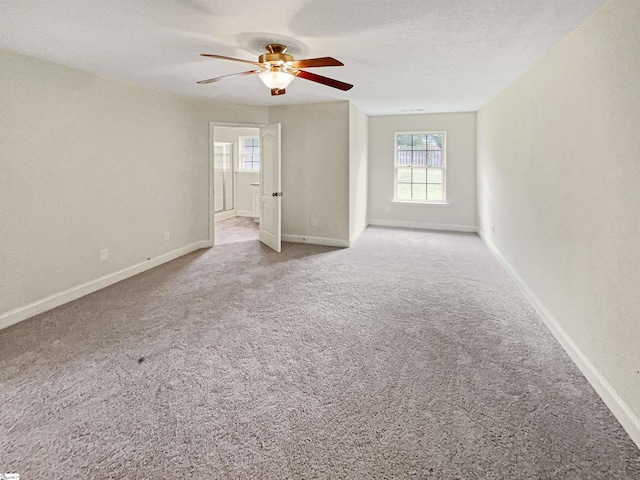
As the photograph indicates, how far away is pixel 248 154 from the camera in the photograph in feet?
29.7

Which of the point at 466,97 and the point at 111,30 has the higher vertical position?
the point at 466,97

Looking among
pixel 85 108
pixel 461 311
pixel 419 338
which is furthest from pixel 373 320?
pixel 85 108

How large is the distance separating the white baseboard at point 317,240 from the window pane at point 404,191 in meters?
2.44

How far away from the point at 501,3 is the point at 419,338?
7.65ft

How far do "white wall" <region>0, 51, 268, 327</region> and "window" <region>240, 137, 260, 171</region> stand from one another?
3606mm

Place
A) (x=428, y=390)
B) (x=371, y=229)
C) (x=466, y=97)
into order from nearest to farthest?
(x=428, y=390), (x=466, y=97), (x=371, y=229)

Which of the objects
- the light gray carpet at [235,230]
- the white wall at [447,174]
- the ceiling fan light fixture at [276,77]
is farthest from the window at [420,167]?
the ceiling fan light fixture at [276,77]

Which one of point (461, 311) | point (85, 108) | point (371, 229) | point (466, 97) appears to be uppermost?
point (466, 97)

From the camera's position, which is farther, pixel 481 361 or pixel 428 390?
pixel 481 361

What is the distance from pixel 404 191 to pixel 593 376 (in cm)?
579

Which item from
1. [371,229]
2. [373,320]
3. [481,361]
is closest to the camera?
[481,361]

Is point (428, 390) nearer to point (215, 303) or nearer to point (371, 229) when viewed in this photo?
point (215, 303)

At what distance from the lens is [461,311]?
10.9 ft

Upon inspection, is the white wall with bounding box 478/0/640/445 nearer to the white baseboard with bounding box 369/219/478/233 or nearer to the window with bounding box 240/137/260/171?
the white baseboard with bounding box 369/219/478/233
